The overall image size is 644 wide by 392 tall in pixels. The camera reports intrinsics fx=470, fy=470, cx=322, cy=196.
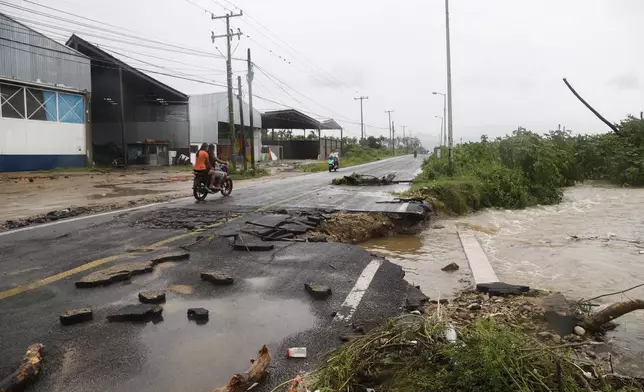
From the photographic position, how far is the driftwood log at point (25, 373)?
284 cm

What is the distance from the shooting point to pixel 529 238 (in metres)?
→ 10.5

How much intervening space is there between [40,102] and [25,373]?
29.9 meters

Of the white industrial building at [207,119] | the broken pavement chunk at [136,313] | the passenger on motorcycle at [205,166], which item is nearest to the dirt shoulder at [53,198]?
the passenger on motorcycle at [205,166]

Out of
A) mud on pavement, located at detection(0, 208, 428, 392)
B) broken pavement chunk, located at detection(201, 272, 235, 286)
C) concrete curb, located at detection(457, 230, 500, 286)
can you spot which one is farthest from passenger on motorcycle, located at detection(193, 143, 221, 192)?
broken pavement chunk, located at detection(201, 272, 235, 286)

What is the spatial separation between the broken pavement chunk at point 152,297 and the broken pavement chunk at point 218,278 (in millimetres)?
631

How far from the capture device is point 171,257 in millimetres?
6039

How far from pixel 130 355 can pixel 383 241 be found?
6659 mm

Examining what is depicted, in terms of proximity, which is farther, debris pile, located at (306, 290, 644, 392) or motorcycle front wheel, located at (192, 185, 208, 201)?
motorcycle front wheel, located at (192, 185, 208, 201)

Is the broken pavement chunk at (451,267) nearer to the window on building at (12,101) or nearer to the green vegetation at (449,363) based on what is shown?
the green vegetation at (449,363)

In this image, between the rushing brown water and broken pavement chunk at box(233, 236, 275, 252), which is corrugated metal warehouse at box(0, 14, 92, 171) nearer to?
broken pavement chunk at box(233, 236, 275, 252)

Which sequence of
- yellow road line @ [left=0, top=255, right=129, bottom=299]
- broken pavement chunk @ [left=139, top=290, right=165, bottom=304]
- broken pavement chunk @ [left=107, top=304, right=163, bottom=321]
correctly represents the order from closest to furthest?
1. broken pavement chunk @ [left=107, top=304, right=163, bottom=321]
2. broken pavement chunk @ [left=139, top=290, right=165, bottom=304]
3. yellow road line @ [left=0, top=255, right=129, bottom=299]

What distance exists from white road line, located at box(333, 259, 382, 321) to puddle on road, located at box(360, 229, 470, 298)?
0.68 m

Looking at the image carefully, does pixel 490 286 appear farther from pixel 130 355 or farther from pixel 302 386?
pixel 130 355

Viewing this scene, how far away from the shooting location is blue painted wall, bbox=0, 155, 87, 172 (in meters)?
26.2
